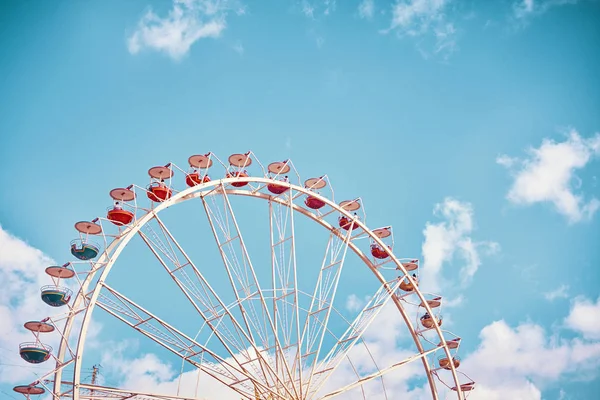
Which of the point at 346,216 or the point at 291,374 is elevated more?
the point at 346,216

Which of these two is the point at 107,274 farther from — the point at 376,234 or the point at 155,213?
the point at 376,234

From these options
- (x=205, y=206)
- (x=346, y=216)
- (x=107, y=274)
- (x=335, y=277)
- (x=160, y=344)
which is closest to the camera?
(x=107, y=274)

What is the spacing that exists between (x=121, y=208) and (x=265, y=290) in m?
5.96

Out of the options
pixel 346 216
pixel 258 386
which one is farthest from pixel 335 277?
pixel 258 386

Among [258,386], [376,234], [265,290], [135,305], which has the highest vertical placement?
[376,234]

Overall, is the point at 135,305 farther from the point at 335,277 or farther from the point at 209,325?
the point at 335,277

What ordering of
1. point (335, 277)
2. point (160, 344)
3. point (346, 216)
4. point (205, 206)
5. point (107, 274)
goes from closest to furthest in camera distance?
point (107, 274) < point (160, 344) < point (205, 206) < point (335, 277) < point (346, 216)

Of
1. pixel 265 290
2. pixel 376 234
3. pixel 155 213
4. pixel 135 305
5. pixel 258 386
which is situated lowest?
pixel 258 386

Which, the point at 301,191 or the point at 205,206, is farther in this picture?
the point at 301,191

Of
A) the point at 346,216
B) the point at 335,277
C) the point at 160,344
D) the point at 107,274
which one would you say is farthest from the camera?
the point at 346,216

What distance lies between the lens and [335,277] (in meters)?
26.1

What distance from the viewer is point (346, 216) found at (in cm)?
2795

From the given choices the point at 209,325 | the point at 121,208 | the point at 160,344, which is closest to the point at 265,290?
the point at 209,325

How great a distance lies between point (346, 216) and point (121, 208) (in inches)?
393
